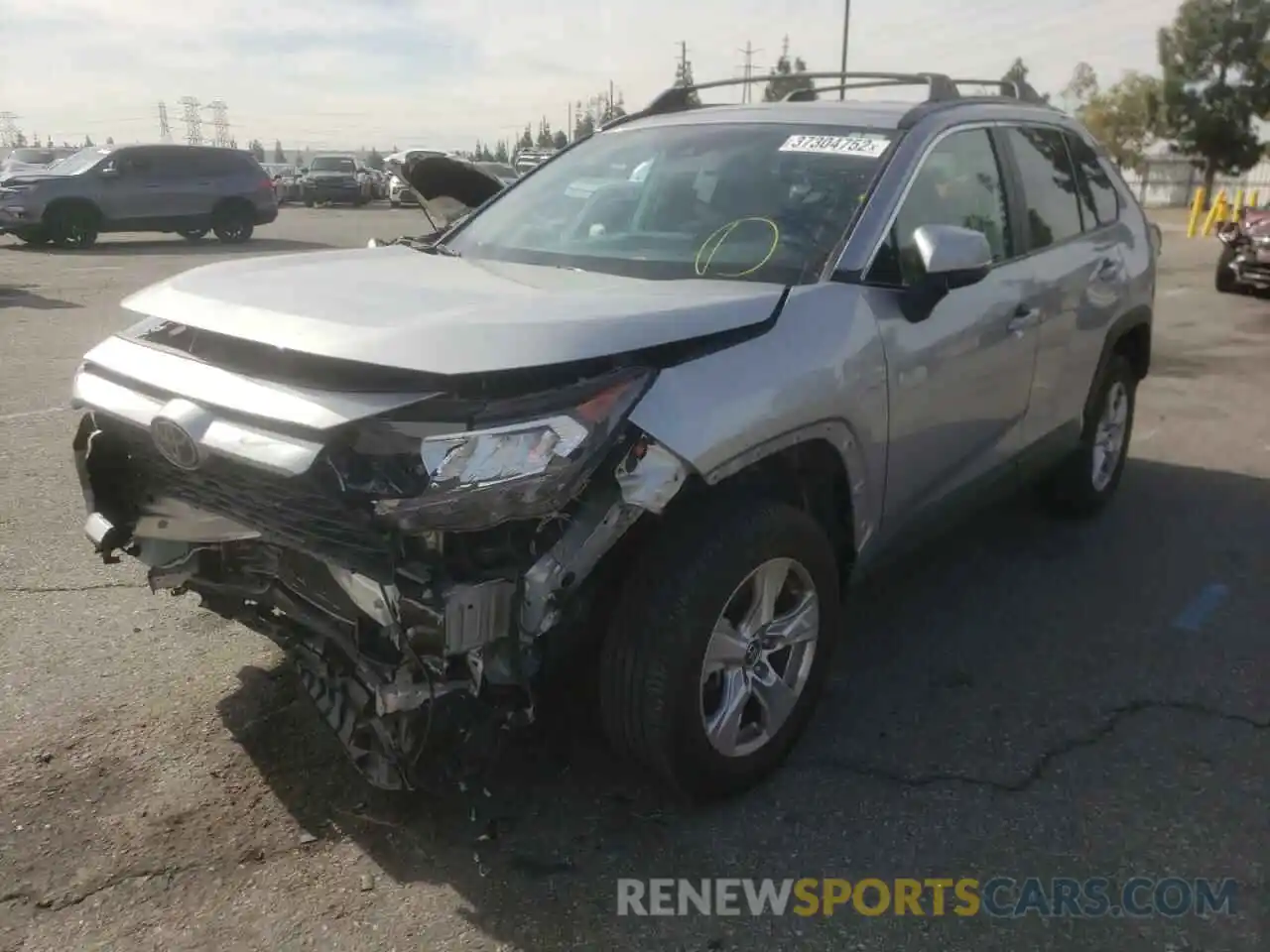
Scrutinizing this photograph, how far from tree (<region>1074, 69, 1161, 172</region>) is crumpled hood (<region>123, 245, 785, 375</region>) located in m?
47.8

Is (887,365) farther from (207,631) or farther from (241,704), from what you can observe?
(207,631)

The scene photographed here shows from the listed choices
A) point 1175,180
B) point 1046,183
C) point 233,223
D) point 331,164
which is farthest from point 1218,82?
point 1046,183

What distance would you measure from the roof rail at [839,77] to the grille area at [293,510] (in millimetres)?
2594

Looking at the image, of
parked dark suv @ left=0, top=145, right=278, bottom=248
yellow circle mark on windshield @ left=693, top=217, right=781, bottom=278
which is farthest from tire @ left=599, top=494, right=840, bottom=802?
parked dark suv @ left=0, top=145, right=278, bottom=248

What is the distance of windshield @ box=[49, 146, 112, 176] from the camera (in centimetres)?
1886

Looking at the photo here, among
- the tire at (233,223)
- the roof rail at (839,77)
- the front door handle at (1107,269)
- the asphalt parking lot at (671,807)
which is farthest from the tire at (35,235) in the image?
the front door handle at (1107,269)

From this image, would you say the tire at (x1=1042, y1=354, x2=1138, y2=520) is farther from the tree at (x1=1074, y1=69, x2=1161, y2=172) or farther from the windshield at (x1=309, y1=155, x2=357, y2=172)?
the tree at (x1=1074, y1=69, x2=1161, y2=172)

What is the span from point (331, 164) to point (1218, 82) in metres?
33.2

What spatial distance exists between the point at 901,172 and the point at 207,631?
283 centimetres

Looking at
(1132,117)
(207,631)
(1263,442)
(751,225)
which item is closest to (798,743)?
(751,225)

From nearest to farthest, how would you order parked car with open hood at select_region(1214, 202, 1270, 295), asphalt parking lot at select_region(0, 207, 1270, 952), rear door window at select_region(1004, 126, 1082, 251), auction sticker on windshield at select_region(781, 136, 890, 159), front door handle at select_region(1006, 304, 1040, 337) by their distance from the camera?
asphalt parking lot at select_region(0, 207, 1270, 952) → auction sticker on windshield at select_region(781, 136, 890, 159) → front door handle at select_region(1006, 304, 1040, 337) → rear door window at select_region(1004, 126, 1082, 251) → parked car with open hood at select_region(1214, 202, 1270, 295)

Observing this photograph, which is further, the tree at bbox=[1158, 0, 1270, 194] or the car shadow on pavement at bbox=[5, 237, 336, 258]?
the tree at bbox=[1158, 0, 1270, 194]

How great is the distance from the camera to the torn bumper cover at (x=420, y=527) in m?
2.32

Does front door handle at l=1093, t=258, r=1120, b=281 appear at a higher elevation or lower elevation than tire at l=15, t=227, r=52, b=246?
higher
